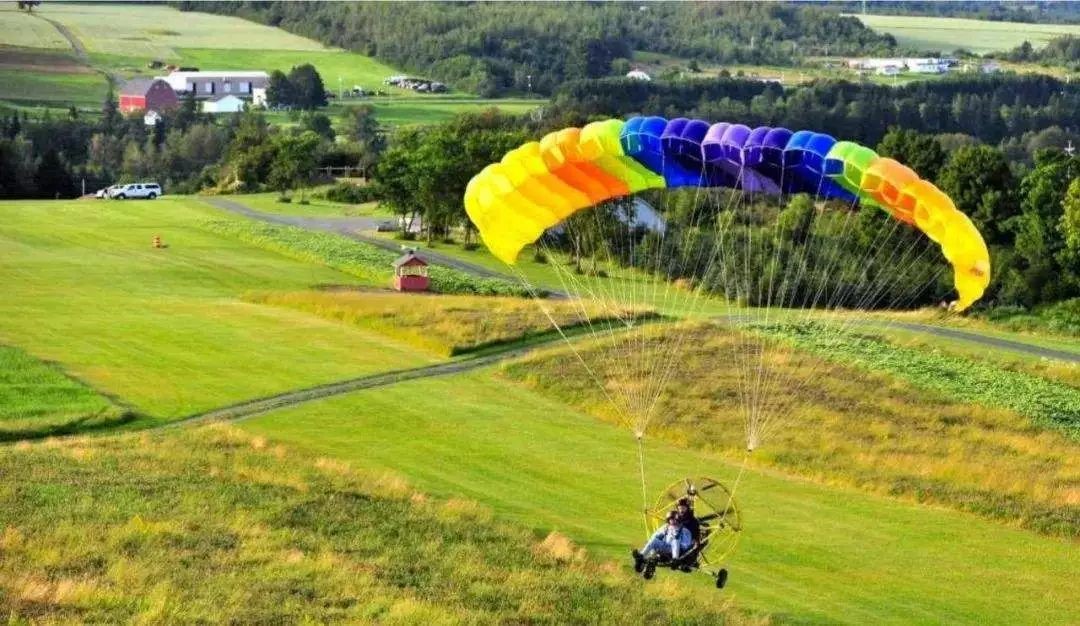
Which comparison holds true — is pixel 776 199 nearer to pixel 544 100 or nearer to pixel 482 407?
pixel 482 407

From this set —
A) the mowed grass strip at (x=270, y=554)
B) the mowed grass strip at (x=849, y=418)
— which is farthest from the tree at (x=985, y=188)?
the mowed grass strip at (x=270, y=554)

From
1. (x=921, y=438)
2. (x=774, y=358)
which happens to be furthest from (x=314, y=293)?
(x=921, y=438)

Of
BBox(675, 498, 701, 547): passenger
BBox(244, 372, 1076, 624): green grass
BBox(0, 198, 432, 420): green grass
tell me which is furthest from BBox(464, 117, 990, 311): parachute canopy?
BBox(0, 198, 432, 420): green grass

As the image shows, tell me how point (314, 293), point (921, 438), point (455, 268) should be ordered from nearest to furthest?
point (921, 438), point (314, 293), point (455, 268)

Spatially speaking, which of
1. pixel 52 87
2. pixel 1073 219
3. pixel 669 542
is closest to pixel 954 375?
pixel 1073 219

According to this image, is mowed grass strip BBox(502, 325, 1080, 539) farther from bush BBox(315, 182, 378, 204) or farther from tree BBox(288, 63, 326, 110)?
tree BBox(288, 63, 326, 110)
